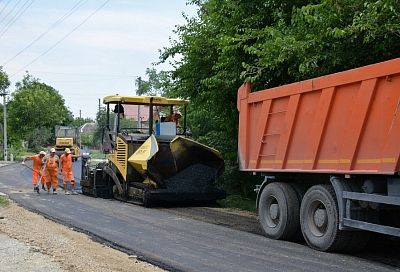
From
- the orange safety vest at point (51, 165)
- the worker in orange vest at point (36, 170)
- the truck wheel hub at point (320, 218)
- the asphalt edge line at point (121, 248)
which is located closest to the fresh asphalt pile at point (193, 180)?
the asphalt edge line at point (121, 248)

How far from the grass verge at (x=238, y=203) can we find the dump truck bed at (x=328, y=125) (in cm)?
370

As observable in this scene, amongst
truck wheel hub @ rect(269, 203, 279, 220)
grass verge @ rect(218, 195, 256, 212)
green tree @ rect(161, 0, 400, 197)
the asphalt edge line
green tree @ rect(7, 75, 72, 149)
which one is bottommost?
the asphalt edge line

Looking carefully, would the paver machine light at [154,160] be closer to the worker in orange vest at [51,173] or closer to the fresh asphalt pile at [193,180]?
the fresh asphalt pile at [193,180]

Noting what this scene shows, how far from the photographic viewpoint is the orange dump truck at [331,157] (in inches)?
280

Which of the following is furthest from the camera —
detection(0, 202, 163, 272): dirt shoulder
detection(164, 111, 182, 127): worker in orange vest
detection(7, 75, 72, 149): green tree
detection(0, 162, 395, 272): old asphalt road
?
detection(7, 75, 72, 149): green tree

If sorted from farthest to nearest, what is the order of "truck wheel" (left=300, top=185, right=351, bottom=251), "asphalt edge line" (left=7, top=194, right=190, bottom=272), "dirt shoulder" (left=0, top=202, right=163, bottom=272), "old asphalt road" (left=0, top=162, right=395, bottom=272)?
"truck wheel" (left=300, top=185, right=351, bottom=251) → "old asphalt road" (left=0, top=162, right=395, bottom=272) → "asphalt edge line" (left=7, top=194, right=190, bottom=272) → "dirt shoulder" (left=0, top=202, right=163, bottom=272)

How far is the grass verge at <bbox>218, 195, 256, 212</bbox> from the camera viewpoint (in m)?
13.8

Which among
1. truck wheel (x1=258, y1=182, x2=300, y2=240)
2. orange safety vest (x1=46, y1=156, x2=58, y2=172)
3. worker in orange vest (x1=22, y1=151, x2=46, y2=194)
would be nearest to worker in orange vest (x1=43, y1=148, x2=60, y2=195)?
orange safety vest (x1=46, y1=156, x2=58, y2=172)

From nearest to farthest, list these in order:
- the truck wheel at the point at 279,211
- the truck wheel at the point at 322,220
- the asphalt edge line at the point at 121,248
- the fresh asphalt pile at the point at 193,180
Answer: the asphalt edge line at the point at 121,248, the truck wheel at the point at 322,220, the truck wheel at the point at 279,211, the fresh asphalt pile at the point at 193,180

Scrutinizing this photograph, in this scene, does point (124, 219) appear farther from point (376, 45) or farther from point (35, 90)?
point (35, 90)

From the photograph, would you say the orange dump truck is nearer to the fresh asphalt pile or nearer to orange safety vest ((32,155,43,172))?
the fresh asphalt pile

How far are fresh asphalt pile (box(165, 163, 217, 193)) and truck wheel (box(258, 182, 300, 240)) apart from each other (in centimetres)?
439

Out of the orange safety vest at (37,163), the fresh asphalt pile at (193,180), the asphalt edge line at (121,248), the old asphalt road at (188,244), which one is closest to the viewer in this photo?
the asphalt edge line at (121,248)

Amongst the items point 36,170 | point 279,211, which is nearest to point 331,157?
point 279,211
